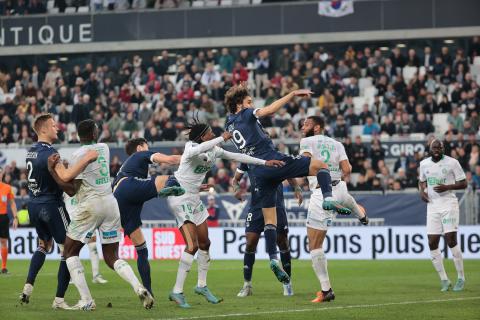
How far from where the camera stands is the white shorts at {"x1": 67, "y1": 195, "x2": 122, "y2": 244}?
1457 cm

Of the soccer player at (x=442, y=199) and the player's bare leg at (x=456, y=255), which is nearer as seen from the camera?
the player's bare leg at (x=456, y=255)

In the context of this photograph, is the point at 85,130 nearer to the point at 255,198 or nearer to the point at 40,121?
the point at 40,121

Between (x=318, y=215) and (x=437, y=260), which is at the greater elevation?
(x=318, y=215)

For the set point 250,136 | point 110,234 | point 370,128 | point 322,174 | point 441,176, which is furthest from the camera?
point 370,128

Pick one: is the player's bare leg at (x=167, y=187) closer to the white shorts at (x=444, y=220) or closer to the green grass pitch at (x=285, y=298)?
the green grass pitch at (x=285, y=298)

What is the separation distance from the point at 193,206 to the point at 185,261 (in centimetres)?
89

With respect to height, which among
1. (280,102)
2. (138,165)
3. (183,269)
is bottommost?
(183,269)

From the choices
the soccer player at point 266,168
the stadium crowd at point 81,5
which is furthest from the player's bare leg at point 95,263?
the stadium crowd at point 81,5

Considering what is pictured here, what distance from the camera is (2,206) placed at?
25.4 metres

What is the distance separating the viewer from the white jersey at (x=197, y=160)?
49.5 ft

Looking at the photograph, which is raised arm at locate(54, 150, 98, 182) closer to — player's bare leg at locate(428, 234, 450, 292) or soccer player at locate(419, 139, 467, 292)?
player's bare leg at locate(428, 234, 450, 292)

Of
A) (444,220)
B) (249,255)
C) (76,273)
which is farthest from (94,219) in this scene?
(444,220)

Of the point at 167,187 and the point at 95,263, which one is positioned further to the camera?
the point at 95,263

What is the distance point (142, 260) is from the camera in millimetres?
16094
